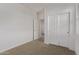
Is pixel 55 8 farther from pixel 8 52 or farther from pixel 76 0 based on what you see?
pixel 8 52

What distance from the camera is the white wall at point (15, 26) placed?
266cm

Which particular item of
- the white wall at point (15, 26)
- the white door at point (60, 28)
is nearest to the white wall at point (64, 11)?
the white door at point (60, 28)

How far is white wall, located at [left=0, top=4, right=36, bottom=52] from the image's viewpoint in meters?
2.66

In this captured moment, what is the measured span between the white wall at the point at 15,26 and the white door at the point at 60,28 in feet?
1.58

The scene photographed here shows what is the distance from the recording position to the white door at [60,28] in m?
2.62

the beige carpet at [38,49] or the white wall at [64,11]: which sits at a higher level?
the white wall at [64,11]

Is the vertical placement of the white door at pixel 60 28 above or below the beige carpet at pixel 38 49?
above

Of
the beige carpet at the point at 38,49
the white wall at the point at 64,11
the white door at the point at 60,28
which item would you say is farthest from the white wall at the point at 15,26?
the white door at the point at 60,28

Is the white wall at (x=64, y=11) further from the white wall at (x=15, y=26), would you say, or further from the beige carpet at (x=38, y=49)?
the white wall at (x=15, y=26)

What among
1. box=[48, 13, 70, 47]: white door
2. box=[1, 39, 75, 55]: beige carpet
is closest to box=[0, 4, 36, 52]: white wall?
box=[1, 39, 75, 55]: beige carpet

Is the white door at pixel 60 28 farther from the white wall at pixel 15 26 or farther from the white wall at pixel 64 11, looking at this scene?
the white wall at pixel 15 26

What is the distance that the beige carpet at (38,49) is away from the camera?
8.55 ft

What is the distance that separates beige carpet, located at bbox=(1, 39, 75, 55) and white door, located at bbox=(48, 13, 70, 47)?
15 centimetres
